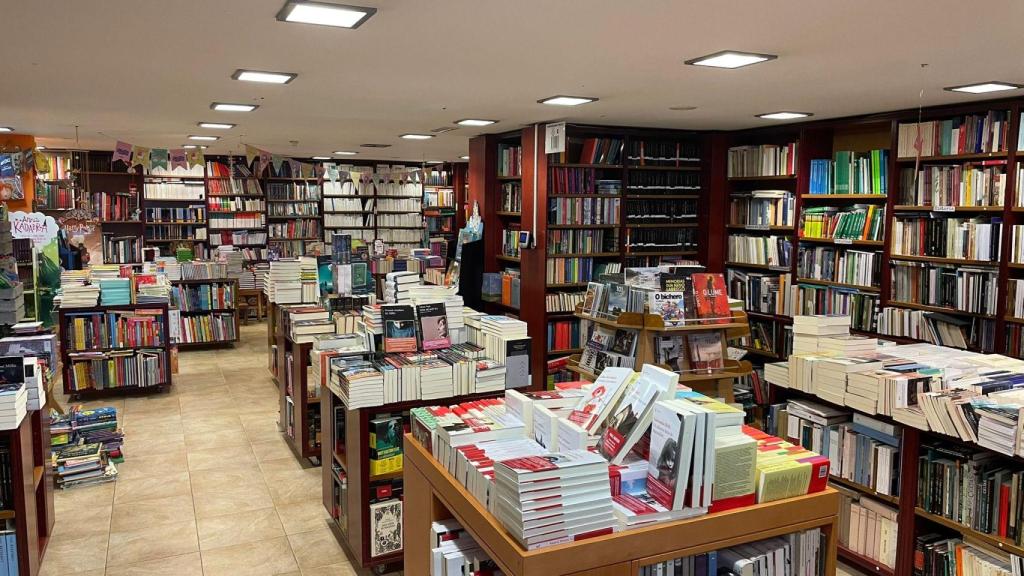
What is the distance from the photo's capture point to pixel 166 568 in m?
4.21

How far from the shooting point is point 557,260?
7754 mm

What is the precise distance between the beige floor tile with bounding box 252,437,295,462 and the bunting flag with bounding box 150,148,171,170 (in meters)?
4.55

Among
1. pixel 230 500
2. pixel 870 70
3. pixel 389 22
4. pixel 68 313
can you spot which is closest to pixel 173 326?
pixel 68 313

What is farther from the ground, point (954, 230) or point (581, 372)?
point (954, 230)

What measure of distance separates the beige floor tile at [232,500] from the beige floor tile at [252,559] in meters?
0.56

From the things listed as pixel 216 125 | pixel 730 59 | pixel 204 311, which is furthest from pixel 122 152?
pixel 730 59

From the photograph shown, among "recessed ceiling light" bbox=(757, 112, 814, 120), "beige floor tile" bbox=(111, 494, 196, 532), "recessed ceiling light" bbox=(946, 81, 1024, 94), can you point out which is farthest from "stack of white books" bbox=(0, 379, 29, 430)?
"recessed ceiling light" bbox=(757, 112, 814, 120)

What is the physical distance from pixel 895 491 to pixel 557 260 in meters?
4.36

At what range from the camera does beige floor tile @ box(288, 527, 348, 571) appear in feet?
14.1

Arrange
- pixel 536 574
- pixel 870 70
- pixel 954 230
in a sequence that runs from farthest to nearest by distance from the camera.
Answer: pixel 954 230, pixel 870 70, pixel 536 574

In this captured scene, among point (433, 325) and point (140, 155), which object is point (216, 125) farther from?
point (433, 325)

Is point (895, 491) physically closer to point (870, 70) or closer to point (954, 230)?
point (870, 70)

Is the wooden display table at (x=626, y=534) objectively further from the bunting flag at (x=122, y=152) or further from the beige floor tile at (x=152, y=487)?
the bunting flag at (x=122, y=152)

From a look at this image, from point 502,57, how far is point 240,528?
3.30 meters
